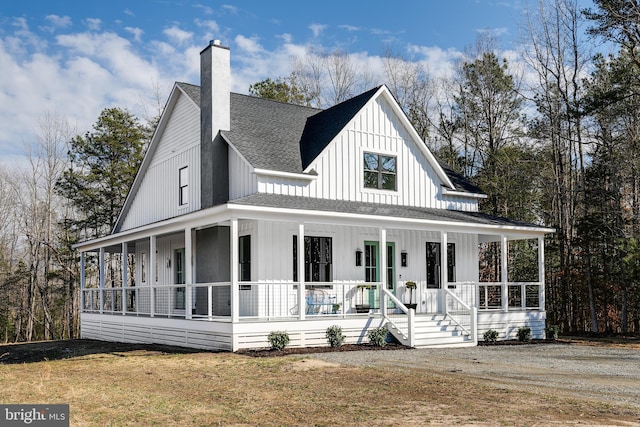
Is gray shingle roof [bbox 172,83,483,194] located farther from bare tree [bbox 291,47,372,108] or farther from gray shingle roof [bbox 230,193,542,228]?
bare tree [bbox 291,47,372,108]

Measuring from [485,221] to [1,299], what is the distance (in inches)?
1202

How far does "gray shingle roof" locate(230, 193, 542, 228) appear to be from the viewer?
17969 millimetres

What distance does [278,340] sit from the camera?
16.8 meters

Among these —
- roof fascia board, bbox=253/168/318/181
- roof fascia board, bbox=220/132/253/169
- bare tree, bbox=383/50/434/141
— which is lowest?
roof fascia board, bbox=253/168/318/181

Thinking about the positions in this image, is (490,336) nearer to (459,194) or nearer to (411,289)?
(411,289)

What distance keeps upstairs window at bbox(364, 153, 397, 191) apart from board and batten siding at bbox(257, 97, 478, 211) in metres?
0.17

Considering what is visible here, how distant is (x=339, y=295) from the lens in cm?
2041

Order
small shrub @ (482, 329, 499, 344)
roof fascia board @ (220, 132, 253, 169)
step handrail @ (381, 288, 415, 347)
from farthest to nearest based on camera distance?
small shrub @ (482, 329, 499, 344) → roof fascia board @ (220, 132, 253, 169) → step handrail @ (381, 288, 415, 347)

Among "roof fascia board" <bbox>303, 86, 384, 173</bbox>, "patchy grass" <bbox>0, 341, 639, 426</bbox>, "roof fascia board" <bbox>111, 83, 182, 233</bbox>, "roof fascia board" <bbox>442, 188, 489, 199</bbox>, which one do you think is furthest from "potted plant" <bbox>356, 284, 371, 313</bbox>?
"roof fascia board" <bbox>111, 83, 182, 233</bbox>

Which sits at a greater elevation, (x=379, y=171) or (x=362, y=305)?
(x=379, y=171)

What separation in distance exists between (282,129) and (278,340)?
8324 millimetres

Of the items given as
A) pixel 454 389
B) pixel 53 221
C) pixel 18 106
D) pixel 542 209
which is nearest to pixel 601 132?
pixel 542 209

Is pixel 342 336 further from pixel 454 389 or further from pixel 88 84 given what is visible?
pixel 88 84

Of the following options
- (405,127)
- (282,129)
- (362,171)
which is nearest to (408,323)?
(362,171)
